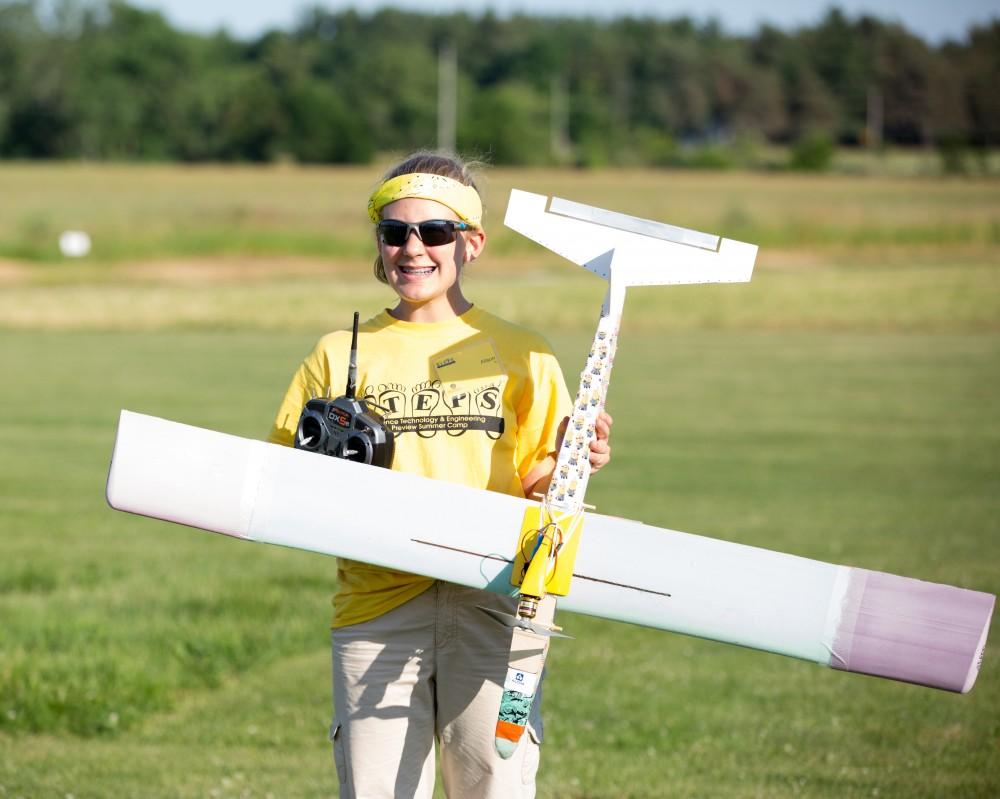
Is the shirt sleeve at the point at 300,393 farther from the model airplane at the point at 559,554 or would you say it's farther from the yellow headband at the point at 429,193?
the yellow headband at the point at 429,193

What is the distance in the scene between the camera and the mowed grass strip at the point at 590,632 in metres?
5.39

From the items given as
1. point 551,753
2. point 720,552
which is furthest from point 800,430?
point 720,552

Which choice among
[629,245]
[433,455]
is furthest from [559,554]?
[629,245]

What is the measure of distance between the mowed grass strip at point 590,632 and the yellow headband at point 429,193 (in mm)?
2463

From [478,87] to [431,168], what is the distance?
413 feet

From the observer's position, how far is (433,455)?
341 cm

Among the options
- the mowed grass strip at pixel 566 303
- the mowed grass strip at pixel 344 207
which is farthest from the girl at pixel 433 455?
the mowed grass strip at pixel 344 207

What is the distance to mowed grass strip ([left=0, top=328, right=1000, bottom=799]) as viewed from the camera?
5.39 meters

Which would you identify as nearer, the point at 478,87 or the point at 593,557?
the point at 593,557

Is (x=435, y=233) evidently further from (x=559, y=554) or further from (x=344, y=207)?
(x=344, y=207)

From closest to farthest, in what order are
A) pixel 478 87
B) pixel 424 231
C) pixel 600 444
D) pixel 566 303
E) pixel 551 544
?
1. pixel 551 544
2. pixel 600 444
3. pixel 424 231
4. pixel 566 303
5. pixel 478 87

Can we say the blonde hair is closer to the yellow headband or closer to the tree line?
the yellow headband

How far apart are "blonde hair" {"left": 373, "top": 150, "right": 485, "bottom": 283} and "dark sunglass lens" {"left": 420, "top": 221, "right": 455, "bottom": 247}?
0.14m

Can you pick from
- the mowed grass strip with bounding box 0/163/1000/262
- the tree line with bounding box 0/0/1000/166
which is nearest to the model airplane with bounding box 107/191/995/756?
the mowed grass strip with bounding box 0/163/1000/262
